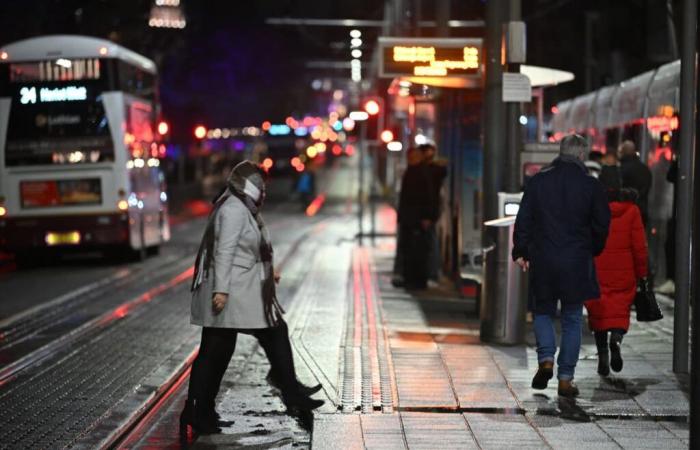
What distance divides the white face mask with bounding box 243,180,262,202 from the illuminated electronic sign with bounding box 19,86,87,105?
14.3 meters

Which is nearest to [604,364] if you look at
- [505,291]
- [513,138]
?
[505,291]

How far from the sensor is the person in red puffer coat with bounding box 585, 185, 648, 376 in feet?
31.1

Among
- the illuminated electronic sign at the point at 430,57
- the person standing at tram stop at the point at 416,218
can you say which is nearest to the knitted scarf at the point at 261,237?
the illuminated electronic sign at the point at 430,57

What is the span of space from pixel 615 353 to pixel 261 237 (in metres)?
3.30

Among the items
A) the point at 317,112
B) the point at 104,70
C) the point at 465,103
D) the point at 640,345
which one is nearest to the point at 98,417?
the point at 640,345

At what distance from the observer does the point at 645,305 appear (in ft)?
31.1

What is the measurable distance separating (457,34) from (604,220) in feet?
59.4

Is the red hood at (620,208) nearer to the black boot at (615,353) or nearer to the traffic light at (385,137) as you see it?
the black boot at (615,353)

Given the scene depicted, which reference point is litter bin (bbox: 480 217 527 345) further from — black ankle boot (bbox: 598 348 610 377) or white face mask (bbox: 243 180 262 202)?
white face mask (bbox: 243 180 262 202)

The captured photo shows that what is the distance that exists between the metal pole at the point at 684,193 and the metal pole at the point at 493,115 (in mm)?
1958

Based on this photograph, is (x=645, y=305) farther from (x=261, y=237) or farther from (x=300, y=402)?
(x=261, y=237)

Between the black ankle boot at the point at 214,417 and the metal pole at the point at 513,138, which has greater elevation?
the metal pole at the point at 513,138

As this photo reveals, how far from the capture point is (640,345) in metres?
11.4

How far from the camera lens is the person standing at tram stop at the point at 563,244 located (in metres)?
8.66
